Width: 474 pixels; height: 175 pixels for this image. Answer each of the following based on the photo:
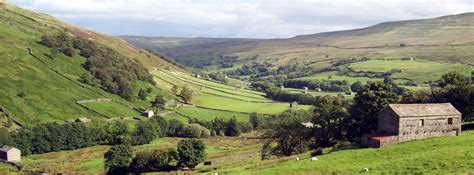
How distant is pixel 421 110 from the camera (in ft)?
239

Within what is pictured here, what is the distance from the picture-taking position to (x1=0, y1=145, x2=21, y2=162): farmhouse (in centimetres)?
12219

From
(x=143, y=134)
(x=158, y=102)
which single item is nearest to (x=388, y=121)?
(x=143, y=134)

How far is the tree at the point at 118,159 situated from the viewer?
102m

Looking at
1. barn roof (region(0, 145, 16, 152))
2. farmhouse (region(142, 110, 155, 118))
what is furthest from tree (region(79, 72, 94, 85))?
barn roof (region(0, 145, 16, 152))

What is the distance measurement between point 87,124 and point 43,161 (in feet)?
115

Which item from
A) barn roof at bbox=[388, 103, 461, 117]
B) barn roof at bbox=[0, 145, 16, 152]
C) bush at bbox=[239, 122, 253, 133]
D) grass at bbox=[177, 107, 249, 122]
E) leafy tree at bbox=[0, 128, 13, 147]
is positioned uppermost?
barn roof at bbox=[388, 103, 461, 117]

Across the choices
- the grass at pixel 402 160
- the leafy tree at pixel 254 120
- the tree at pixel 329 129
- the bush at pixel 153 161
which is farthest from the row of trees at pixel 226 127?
the grass at pixel 402 160

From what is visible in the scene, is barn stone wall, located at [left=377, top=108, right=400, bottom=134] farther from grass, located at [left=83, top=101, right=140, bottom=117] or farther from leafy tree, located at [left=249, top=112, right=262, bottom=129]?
grass, located at [left=83, top=101, right=140, bottom=117]

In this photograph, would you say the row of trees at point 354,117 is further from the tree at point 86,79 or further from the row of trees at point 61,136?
the tree at point 86,79

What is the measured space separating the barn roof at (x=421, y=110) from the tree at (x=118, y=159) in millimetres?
57572

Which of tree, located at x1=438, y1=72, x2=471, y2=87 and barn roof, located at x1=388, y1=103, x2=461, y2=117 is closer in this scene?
barn roof, located at x1=388, y1=103, x2=461, y2=117

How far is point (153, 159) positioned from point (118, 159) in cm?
731

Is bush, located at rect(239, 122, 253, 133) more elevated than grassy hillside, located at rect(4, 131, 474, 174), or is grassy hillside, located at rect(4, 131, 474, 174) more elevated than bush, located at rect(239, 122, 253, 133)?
grassy hillside, located at rect(4, 131, 474, 174)

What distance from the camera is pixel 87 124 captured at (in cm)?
15838
